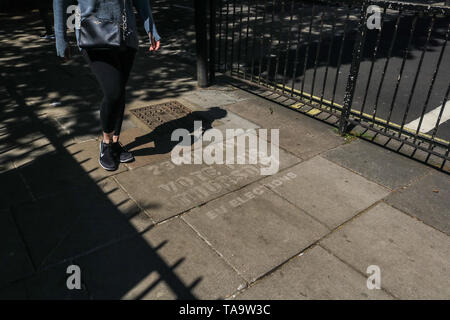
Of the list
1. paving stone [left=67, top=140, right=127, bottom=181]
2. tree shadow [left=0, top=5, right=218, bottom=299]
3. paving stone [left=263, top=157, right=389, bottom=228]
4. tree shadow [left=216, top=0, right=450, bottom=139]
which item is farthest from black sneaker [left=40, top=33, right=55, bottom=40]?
paving stone [left=263, top=157, right=389, bottom=228]

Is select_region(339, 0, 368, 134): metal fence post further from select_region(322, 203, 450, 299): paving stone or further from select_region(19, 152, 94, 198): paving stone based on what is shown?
select_region(19, 152, 94, 198): paving stone

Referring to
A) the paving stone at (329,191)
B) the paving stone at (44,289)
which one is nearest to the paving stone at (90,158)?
the paving stone at (44,289)

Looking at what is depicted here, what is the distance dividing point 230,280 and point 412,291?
4.43ft

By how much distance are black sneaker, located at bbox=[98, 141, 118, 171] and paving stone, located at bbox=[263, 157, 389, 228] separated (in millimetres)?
1691

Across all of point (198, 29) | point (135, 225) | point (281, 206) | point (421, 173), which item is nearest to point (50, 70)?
point (198, 29)

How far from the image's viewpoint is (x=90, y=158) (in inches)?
166

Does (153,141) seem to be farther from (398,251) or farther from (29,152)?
(398,251)

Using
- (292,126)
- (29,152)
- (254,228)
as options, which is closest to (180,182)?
(254,228)

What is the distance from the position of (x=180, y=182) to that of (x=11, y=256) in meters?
1.66

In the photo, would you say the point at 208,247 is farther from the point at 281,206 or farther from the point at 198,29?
the point at 198,29

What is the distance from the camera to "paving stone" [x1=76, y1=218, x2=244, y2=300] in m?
2.59

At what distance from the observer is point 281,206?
3539 millimetres

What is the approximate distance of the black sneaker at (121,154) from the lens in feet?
13.7

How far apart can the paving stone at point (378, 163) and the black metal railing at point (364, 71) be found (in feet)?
0.78
